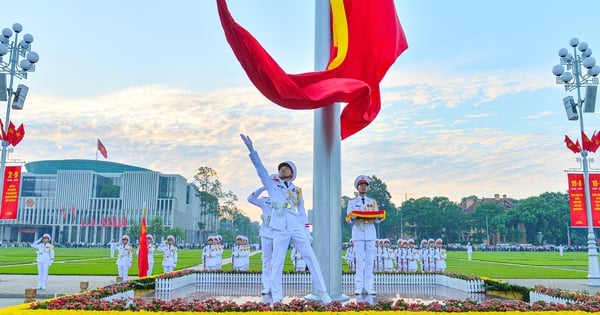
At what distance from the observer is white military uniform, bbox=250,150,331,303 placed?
6.61 meters

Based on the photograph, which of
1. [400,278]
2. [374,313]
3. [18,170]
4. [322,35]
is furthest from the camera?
[18,170]

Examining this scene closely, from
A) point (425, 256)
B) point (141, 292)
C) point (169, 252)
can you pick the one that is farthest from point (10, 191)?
point (425, 256)

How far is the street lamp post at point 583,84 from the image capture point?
1648cm

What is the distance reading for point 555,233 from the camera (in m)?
68.6

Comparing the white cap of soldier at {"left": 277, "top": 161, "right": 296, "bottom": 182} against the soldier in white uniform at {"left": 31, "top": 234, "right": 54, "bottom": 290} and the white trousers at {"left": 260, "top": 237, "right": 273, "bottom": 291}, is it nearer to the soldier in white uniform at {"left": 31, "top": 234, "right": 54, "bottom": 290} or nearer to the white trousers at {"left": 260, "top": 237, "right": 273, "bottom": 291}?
the white trousers at {"left": 260, "top": 237, "right": 273, "bottom": 291}

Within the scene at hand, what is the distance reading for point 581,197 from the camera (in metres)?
17.2

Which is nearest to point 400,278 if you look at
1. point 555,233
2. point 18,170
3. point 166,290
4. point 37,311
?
point 166,290

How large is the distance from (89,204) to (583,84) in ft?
243

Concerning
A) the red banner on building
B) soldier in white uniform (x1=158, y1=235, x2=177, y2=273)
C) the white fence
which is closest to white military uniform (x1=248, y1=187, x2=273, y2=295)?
the white fence

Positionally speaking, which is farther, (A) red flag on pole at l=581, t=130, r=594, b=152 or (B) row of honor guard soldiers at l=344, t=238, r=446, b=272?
(B) row of honor guard soldiers at l=344, t=238, r=446, b=272

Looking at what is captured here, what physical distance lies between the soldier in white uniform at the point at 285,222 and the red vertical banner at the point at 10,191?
12518 millimetres

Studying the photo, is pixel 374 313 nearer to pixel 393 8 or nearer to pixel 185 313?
pixel 185 313

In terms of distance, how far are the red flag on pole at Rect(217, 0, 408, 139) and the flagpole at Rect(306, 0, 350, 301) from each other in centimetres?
50

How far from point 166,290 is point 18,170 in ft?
30.0
